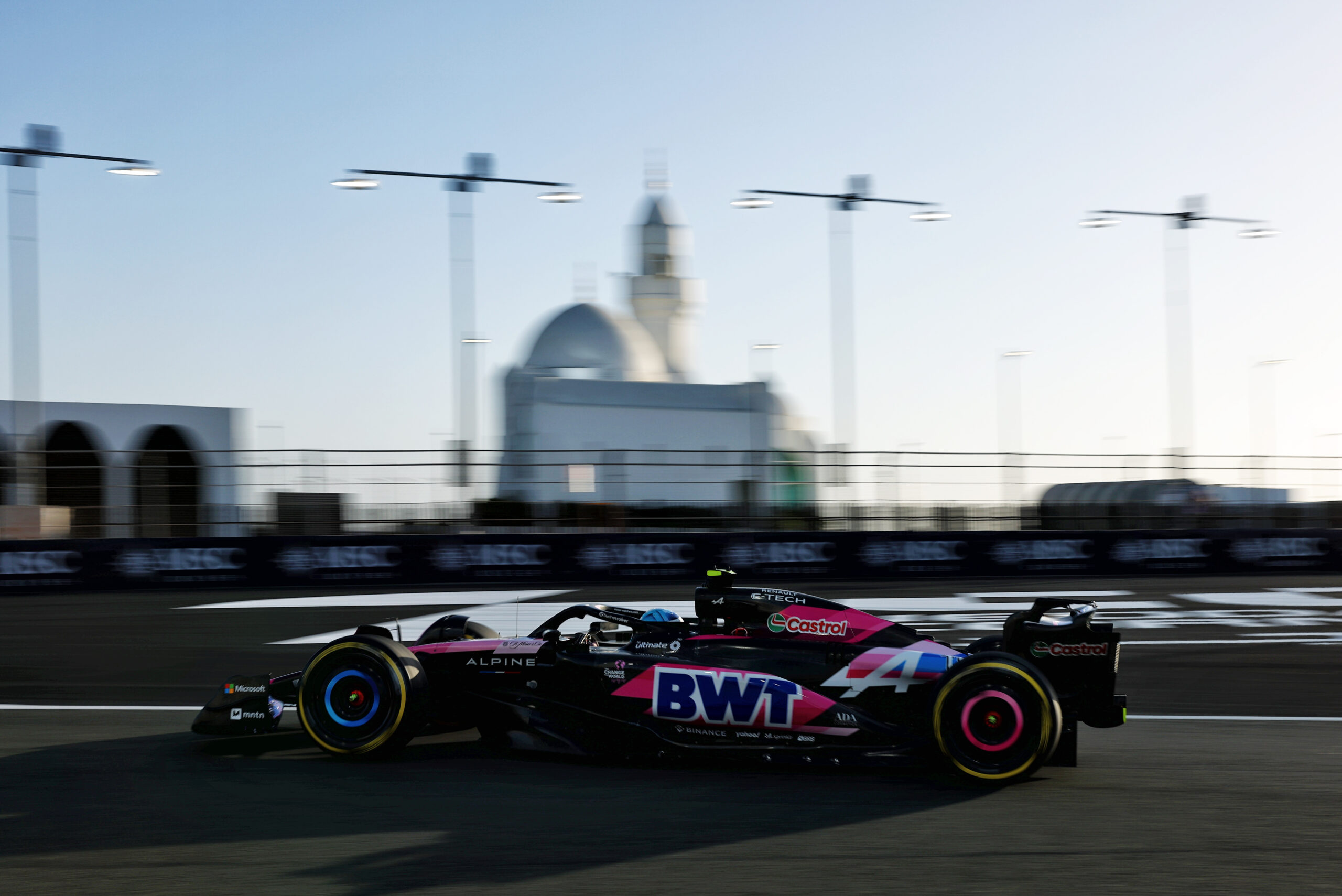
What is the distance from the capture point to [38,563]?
15.3m

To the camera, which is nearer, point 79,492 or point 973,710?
point 973,710

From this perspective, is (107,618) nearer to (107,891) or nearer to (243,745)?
(243,745)

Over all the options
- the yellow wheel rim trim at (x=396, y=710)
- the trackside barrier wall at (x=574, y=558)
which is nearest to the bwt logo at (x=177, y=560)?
the trackside barrier wall at (x=574, y=558)

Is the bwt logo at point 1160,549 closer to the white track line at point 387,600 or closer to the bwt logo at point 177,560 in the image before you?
the white track line at point 387,600

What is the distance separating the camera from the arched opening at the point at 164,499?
1622cm

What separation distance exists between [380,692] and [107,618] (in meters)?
8.15

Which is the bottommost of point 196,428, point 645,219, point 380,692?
point 380,692

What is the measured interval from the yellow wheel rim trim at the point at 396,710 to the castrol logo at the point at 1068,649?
2931 mm

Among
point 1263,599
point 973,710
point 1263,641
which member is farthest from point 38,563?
point 1263,599

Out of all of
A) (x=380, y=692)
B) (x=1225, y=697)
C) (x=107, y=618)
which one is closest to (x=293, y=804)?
(x=380, y=692)

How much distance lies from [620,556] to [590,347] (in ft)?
138

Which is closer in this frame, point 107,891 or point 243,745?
point 107,891

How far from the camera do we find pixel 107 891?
371 centimetres

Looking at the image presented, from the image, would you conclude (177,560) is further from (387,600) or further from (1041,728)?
(1041,728)
